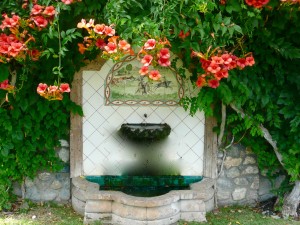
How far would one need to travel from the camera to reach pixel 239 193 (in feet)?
13.6

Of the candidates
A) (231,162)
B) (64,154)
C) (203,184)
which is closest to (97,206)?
(64,154)

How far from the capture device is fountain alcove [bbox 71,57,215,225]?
3.96 meters

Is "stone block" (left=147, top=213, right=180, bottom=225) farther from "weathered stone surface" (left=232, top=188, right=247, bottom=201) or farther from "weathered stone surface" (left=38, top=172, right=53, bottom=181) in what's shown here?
"weathered stone surface" (left=38, top=172, right=53, bottom=181)

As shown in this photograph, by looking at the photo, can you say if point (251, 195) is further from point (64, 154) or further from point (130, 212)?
point (64, 154)

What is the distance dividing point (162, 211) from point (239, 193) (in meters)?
0.93

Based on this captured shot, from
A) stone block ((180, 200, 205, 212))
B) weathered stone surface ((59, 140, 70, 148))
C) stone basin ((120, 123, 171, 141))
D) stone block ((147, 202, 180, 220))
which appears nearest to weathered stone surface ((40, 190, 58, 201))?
weathered stone surface ((59, 140, 70, 148))

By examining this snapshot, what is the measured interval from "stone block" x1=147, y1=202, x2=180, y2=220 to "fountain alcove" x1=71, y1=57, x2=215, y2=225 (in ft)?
0.59

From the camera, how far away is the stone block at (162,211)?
3.55m

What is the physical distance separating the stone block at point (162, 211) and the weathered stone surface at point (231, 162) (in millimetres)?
706

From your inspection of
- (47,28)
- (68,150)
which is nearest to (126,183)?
(68,150)

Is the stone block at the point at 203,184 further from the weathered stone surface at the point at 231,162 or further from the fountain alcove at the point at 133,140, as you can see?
Answer: the weathered stone surface at the point at 231,162

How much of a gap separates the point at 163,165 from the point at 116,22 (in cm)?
181

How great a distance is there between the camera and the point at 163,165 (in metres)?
4.13

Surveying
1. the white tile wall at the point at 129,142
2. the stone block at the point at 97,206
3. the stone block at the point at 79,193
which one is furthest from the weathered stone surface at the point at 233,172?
the stone block at the point at 79,193
